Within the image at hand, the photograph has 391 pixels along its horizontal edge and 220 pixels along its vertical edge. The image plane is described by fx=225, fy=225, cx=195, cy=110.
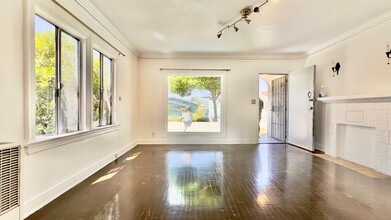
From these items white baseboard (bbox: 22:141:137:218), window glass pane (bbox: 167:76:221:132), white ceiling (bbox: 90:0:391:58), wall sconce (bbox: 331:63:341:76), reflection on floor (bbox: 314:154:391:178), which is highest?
white ceiling (bbox: 90:0:391:58)

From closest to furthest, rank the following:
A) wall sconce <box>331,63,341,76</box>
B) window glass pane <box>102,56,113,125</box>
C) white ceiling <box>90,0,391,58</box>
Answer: white ceiling <box>90,0,391,58</box>, window glass pane <box>102,56,113,125</box>, wall sconce <box>331,63,341,76</box>

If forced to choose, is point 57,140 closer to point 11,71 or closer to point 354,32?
point 11,71

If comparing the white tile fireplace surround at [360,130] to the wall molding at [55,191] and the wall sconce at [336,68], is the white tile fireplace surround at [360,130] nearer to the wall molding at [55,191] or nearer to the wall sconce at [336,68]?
the wall sconce at [336,68]

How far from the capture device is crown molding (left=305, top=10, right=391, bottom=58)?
12.6 feet

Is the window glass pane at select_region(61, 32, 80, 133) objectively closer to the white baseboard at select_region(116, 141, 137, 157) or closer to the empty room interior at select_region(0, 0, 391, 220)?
the empty room interior at select_region(0, 0, 391, 220)

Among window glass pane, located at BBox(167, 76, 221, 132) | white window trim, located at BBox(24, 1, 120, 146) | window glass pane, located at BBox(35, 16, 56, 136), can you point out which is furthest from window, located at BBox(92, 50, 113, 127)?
window glass pane, located at BBox(167, 76, 221, 132)

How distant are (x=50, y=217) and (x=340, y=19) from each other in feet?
17.0

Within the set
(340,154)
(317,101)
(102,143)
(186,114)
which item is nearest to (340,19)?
(317,101)

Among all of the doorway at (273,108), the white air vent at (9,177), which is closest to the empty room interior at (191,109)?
the white air vent at (9,177)

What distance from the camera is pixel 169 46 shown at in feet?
19.2

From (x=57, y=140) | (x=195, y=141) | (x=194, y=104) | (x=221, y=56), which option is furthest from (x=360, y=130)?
(x=57, y=140)

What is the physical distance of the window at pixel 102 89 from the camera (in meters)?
4.16

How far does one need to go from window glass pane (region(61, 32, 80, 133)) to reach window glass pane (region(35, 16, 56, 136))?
186 millimetres

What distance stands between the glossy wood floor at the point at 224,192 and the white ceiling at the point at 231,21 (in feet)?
8.80
